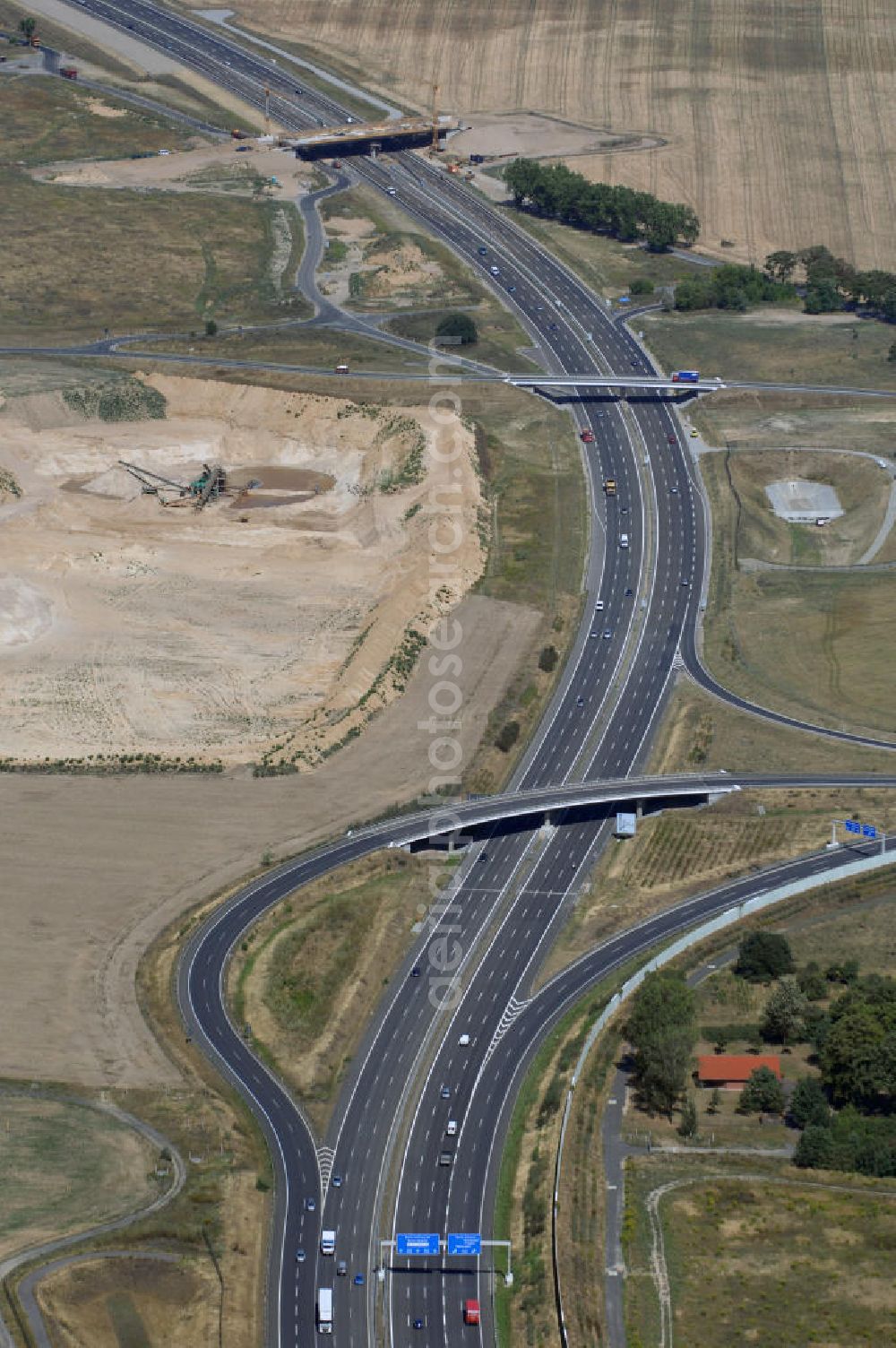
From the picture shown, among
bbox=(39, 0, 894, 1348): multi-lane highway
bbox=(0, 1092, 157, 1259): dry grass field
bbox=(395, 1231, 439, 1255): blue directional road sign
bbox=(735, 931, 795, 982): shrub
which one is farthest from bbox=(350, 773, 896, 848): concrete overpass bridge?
bbox=(395, 1231, 439, 1255): blue directional road sign

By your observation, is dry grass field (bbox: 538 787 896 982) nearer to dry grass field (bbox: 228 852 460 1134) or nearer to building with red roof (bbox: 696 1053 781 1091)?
dry grass field (bbox: 228 852 460 1134)

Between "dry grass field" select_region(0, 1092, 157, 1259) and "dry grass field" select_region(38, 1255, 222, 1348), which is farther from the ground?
"dry grass field" select_region(0, 1092, 157, 1259)

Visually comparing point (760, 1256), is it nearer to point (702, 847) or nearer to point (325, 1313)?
point (325, 1313)

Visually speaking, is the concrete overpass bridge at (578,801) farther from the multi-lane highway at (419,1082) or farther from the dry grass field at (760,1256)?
the dry grass field at (760,1256)

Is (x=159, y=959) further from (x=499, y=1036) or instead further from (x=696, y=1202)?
(x=696, y=1202)

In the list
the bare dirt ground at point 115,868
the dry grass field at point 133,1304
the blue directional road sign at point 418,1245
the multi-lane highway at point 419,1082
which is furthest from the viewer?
the bare dirt ground at point 115,868

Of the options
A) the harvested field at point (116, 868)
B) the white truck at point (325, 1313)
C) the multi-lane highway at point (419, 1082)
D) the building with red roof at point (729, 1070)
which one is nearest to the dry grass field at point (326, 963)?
the multi-lane highway at point (419, 1082)

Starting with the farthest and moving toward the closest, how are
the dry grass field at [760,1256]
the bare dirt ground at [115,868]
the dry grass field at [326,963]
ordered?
1. the dry grass field at [326,963]
2. the bare dirt ground at [115,868]
3. the dry grass field at [760,1256]
